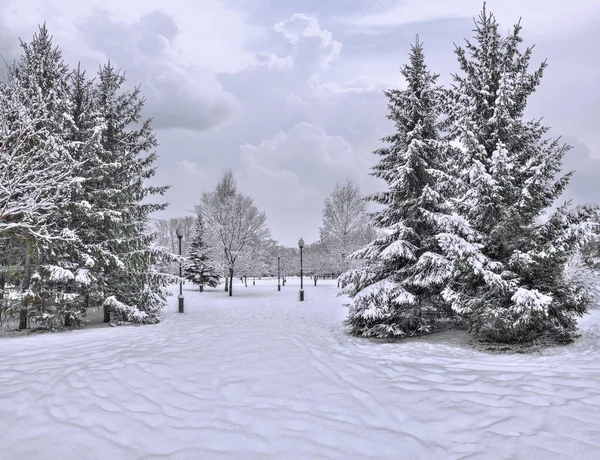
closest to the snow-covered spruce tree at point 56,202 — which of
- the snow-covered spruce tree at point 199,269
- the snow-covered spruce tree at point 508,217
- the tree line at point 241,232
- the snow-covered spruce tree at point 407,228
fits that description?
the snow-covered spruce tree at point 407,228

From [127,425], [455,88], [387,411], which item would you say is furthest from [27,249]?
[455,88]

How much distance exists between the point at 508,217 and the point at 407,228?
7.78ft

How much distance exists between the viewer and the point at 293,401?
4.54 m

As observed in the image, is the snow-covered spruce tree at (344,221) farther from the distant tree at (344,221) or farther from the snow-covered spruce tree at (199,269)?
the snow-covered spruce tree at (199,269)

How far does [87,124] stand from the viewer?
37.0 ft

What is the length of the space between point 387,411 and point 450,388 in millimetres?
1300

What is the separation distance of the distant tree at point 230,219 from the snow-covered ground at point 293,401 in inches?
650

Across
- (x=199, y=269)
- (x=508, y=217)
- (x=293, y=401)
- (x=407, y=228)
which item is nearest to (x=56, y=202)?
(x=293, y=401)

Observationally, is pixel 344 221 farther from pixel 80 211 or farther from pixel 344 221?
pixel 80 211

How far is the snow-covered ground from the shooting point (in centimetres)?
335

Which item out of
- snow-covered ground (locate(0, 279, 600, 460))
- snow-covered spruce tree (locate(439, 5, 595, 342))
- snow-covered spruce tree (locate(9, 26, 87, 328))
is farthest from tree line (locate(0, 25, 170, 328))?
snow-covered spruce tree (locate(439, 5, 595, 342))

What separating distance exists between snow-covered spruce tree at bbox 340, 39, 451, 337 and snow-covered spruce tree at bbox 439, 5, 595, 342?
0.88 meters

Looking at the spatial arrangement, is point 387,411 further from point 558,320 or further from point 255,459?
point 558,320

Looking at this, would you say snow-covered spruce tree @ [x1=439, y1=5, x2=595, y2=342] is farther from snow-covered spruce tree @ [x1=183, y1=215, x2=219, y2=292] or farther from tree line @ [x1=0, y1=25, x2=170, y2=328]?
snow-covered spruce tree @ [x1=183, y1=215, x2=219, y2=292]
